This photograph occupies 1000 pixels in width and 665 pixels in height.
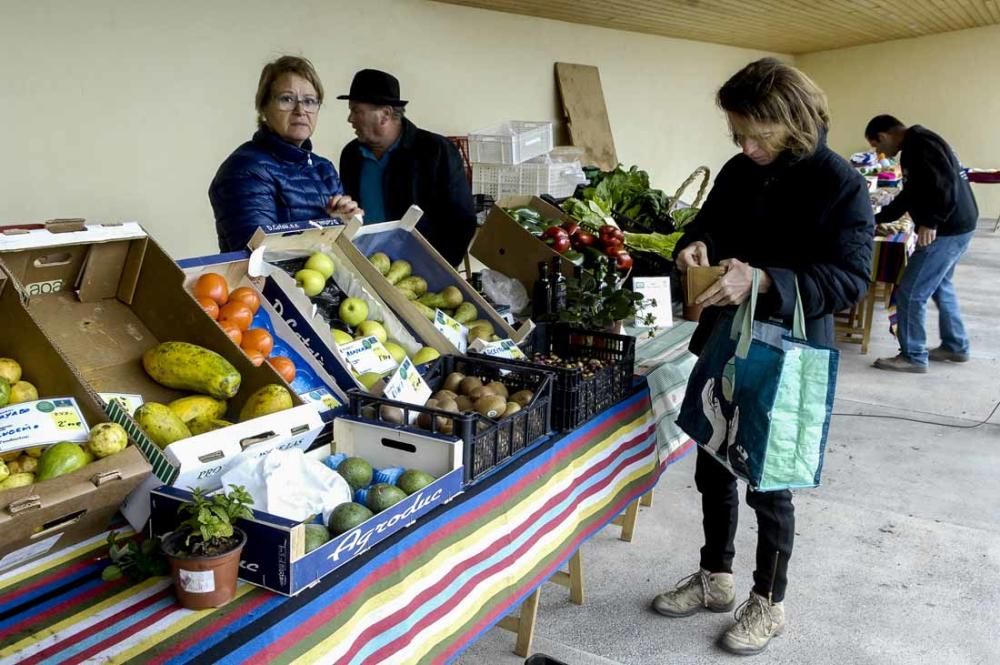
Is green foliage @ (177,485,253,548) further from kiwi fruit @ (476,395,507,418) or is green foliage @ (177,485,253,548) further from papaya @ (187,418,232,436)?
kiwi fruit @ (476,395,507,418)

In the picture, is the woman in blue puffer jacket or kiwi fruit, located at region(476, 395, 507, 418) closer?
kiwi fruit, located at region(476, 395, 507, 418)

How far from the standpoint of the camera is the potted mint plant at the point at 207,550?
1.16 meters

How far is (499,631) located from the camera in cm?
247

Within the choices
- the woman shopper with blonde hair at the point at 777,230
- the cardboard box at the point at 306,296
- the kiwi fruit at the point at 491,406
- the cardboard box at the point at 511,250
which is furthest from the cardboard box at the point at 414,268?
the woman shopper with blonde hair at the point at 777,230

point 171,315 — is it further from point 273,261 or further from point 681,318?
point 681,318

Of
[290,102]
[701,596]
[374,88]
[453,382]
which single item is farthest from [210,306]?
[701,596]

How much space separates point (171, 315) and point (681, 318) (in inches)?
83.6

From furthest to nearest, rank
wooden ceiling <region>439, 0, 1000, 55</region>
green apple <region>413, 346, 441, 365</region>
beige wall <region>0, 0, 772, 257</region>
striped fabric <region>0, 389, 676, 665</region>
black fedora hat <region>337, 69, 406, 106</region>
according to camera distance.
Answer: wooden ceiling <region>439, 0, 1000, 55</region> < beige wall <region>0, 0, 772, 257</region> < black fedora hat <region>337, 69, 406, 106</region> < green apple <region>413, 346, 441, 365</region> < striped fabric <region>0, 389, 676, 665</region>

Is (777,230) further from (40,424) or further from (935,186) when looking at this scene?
(935,186)

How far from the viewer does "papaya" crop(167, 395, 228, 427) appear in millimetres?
1608

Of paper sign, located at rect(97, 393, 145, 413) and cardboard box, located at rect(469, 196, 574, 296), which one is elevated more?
cardboard box, located at rect(469, 196, 574, 296)

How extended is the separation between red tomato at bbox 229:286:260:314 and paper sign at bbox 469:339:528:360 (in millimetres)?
595

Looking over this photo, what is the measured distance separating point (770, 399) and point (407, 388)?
2.80 ft

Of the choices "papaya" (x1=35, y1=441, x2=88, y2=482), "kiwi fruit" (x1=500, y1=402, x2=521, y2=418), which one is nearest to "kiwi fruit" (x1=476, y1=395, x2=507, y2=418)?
"kiwi fruit" (x1=500, y1=402, x2=521, y2=418)
